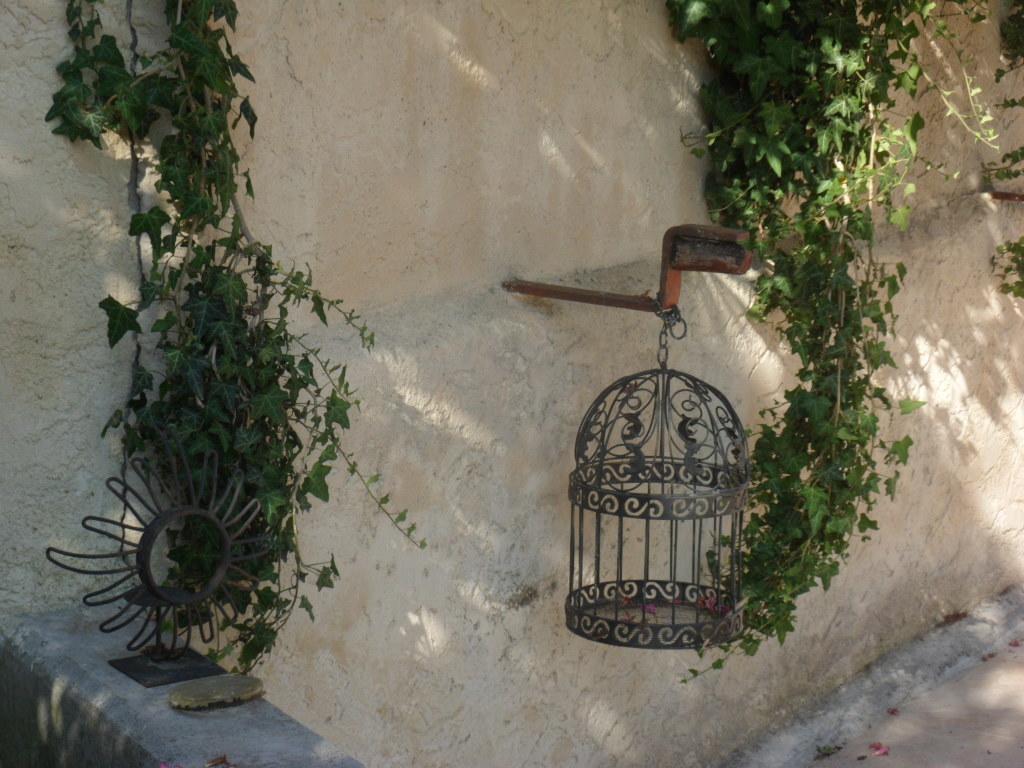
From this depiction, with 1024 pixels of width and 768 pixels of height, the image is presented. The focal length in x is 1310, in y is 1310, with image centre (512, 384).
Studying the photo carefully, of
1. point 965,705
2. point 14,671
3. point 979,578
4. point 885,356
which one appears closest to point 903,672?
point 965,705

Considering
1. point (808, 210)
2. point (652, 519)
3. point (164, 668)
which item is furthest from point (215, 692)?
point (808, 210)

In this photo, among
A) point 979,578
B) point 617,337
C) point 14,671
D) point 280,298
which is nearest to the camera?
point 14,671

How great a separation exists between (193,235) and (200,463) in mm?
440

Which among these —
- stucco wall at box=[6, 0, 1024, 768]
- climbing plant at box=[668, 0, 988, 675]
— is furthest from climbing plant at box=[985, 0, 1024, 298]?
stucco wall at box=[6, 0, 1024, 768]

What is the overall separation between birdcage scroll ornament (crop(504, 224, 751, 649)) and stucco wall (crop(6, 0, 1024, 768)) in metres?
0.14

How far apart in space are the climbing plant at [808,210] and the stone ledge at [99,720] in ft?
6.01

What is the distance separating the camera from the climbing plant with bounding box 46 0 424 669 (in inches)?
94.0

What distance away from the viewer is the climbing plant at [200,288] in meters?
2.39

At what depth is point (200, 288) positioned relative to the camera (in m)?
2.51

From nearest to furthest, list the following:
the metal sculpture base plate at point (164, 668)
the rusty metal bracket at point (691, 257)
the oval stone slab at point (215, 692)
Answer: the oval stone slab at point (215, 692), the metal sculpture base plate at point (164, 668), the rusty metal bracket at point (691, 257)

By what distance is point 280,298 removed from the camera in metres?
2.77

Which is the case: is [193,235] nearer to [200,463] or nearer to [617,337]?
[200,463]

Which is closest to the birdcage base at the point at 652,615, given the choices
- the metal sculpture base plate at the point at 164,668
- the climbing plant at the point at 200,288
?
the climbing plant at the point at 200,288

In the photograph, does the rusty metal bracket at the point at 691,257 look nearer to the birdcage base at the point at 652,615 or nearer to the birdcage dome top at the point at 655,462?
the birdcage dome top at the point at 655,462
